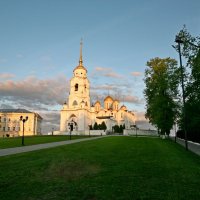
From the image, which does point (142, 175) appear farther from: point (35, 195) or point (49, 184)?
point (35, 195)

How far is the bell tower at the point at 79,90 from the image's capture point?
317 feet

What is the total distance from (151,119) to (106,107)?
71.0 m

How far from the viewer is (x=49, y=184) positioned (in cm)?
815

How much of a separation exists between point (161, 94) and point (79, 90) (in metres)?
57.9

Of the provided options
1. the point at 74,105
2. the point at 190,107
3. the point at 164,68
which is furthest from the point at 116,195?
the point at 74,105

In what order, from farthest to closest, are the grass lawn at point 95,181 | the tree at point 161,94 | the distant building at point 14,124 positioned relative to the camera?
the distant building at point 14,124 < the tree at point 161,94 < the grass lawn at point 95,181

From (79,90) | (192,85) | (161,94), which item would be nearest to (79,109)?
(79,90)

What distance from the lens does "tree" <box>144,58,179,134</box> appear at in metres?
41.2

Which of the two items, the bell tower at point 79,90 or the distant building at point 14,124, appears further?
the distant building at point 14,124

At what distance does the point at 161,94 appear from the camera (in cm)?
4259

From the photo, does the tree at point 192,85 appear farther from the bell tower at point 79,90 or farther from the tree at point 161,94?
the bell tower at point 79,90

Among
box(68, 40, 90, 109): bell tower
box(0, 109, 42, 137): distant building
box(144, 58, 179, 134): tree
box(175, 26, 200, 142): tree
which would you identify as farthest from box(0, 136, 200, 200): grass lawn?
box(0, 109, 42, 137): distant building

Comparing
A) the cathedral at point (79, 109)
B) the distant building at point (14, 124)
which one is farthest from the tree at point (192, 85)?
the distant building at point (14, 124)

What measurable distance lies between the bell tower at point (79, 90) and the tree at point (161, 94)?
51.8m
